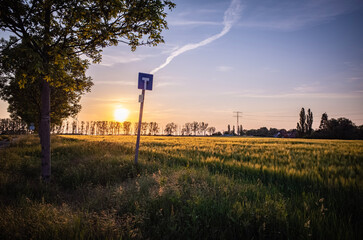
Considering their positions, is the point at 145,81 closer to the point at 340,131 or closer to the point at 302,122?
the point at 340,131

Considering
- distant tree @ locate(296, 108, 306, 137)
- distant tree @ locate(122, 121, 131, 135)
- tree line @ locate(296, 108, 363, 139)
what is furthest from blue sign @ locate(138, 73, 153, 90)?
distant tree @ locate(122, 121, 131, 135)

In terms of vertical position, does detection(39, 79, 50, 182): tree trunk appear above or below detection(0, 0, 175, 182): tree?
below

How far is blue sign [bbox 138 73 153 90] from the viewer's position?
7.41 m

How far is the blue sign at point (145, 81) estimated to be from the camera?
7414 millimetres

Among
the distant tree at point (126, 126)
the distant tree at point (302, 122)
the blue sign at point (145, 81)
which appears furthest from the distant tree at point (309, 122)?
the distant tree at point (126, 126)

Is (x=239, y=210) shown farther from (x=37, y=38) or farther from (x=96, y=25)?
(x=37, y=38)

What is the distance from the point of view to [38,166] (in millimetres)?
7766

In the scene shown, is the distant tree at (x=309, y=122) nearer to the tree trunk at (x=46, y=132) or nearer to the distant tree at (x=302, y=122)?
the distant tree at (x=302, y=122)

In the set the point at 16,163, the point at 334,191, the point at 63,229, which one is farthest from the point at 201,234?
the point at 16,163

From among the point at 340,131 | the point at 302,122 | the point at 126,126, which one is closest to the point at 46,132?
the point at 340,131

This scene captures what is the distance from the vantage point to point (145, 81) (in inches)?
294

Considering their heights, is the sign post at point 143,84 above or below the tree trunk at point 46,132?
above

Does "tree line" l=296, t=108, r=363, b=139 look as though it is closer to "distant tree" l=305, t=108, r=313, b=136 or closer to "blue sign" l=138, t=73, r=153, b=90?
"distant tree" l=305, t=108, r=313, b=136

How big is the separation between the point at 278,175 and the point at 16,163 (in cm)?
1205
